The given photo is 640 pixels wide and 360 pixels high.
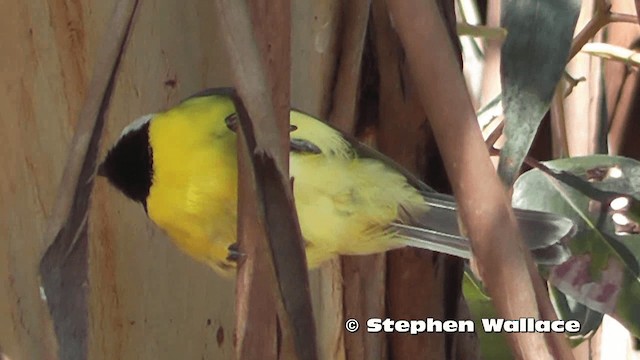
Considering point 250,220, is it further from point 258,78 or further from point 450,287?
point 450,287

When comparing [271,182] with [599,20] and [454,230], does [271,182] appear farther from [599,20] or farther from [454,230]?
[599,20]

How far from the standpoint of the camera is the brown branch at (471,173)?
261 mm

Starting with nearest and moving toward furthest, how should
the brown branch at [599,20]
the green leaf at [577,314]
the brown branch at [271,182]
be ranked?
the brown branch at [271,182] → the brown branch at [599,20] → the green leaf at [577,314]

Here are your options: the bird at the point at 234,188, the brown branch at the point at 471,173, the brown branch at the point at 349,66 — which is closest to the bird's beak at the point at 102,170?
the bird at the point at 234,188

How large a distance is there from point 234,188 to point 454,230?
A: 5.1 inches

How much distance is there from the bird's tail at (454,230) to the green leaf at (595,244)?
6cm

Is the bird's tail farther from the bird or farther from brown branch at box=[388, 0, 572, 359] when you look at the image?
brown branch at box=[388, 0, 572, 359]

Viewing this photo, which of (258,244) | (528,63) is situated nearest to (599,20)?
(528,63)

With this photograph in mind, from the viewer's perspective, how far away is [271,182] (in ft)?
0.84

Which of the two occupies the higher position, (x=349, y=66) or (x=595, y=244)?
(x=349, y=66)

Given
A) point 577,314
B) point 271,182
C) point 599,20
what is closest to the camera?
point 271,182

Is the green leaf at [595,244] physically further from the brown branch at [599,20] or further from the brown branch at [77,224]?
the brown branch at [77,224]

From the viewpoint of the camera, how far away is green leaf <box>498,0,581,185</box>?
12.9 inches

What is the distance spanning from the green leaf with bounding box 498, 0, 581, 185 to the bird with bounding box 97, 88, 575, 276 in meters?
0.14
